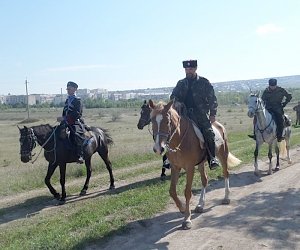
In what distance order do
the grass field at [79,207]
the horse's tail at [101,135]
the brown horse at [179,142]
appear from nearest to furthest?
the brown horse at [179,142] < the grass field at [79,207] < the horse's tail at [101,135]

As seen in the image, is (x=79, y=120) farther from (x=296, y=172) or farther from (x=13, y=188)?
(x=296, y=172)

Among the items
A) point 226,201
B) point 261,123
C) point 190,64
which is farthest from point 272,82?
point 190,64

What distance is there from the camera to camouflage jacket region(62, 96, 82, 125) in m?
12.3

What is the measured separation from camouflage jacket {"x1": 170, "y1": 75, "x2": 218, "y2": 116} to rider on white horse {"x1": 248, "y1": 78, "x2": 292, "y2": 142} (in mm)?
6531

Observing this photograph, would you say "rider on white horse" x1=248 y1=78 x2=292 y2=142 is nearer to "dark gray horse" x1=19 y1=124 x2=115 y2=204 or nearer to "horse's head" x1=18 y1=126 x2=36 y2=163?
"dark gray horse" x1=19 y1=124 x2=115 y2=204

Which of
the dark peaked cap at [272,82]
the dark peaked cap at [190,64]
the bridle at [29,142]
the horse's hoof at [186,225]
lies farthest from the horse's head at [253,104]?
the bridle at [29,142]

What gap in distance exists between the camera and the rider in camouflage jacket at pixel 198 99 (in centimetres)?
880

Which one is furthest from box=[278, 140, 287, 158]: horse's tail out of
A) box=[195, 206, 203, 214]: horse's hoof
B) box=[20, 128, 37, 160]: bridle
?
box=[20, 128, 37, 160]: bridle

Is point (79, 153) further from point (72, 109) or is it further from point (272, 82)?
point (272, 82)

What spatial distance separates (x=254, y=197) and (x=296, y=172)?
3758 millimetres

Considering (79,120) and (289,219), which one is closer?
(289,219)

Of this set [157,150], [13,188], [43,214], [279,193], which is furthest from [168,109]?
[13,188]

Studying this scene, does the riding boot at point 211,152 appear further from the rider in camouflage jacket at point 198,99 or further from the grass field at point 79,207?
the grass field at point 79,207

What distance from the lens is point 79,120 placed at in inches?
511
